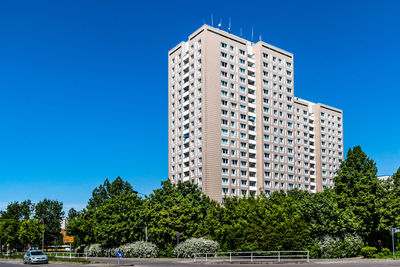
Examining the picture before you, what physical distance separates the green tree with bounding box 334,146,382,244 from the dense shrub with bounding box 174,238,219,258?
1653 centimetres

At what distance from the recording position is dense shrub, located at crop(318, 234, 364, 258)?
145 feet

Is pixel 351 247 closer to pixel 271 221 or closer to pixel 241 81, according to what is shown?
pixel 271 221

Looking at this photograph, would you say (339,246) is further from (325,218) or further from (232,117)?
(232,117)

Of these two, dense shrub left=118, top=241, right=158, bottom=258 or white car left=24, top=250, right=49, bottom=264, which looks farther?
dense shrub left=118, top=241, right=158, bottom=258

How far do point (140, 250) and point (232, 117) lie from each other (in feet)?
179

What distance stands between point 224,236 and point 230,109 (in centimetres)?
5794

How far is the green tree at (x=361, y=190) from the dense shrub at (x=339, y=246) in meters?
6.55

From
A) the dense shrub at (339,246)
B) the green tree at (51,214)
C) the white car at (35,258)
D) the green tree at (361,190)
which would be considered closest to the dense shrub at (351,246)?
the dense shrub at (339,246)

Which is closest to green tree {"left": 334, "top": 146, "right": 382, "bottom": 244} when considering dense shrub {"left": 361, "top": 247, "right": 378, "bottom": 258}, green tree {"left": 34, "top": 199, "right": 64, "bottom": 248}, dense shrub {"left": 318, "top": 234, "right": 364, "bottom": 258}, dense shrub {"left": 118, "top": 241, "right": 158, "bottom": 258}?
dense shrub {"left": 318, "top": 234, "right": 364, "bottom": 258}

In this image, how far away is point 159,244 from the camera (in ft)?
184

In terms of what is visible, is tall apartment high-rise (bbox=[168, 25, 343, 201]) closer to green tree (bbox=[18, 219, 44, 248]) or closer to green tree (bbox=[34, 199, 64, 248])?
green tree (bbox=[18, 219, 44, 248])

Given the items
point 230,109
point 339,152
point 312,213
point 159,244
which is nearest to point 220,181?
point 230,109

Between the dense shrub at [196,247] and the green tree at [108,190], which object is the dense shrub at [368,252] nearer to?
the dense shrub at [196,247]

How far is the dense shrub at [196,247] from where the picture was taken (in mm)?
50281
